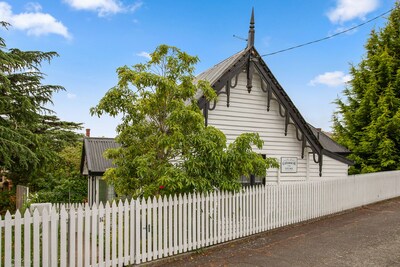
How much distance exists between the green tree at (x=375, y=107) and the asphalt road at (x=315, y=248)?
33.4 ft

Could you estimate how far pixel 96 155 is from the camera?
1670 cm

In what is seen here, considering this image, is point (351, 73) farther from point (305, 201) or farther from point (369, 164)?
point (305, 201)

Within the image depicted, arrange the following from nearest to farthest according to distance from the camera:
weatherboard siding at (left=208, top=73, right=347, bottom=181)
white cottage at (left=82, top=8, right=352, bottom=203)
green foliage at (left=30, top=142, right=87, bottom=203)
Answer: white cottage at (left=82, top=8, right=352, bottom=203)
weatherboard siding at (left=208, top=73, right=347, bottom=181)
green foliage at (left=30, top=142, right=87, bottom=203)

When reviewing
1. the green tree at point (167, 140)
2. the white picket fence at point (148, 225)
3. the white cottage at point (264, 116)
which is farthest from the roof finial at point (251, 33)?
the white picket fence at point (148, 225)

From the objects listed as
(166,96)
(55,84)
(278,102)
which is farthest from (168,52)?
(55,84)

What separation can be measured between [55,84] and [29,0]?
9.22 meters

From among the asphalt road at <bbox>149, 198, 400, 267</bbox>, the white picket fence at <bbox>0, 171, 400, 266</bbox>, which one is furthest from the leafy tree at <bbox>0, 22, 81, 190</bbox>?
the asphalt road at <bbox>149, 198, 400, 267</bbox>

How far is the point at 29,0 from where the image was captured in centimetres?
1188

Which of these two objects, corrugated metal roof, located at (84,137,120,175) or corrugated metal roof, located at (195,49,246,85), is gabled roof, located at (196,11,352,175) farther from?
corrugated metal roof, located at (84,137,120,175)

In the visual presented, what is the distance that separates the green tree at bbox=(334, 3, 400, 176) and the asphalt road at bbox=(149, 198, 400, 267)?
10169 mm

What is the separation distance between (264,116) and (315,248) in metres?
5.45

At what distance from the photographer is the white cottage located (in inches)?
433

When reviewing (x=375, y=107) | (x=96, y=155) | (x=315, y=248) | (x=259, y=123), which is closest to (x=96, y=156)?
(x=96, y=155)

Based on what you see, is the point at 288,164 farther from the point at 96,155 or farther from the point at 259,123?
the point at 96,155
